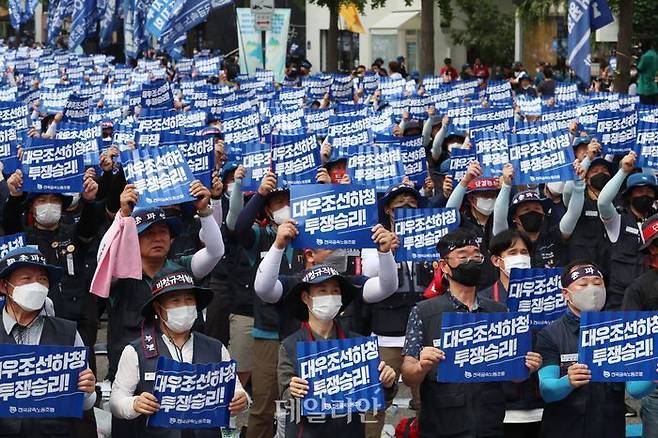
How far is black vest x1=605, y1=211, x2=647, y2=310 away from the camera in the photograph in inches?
416

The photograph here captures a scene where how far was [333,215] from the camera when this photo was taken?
8383 mm

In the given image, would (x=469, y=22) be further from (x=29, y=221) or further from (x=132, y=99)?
(x=29, y=221)

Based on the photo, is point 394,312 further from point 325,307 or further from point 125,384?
point 125,384

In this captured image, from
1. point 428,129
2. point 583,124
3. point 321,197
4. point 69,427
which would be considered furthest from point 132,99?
point 69,427

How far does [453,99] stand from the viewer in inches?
834

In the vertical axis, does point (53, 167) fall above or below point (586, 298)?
above

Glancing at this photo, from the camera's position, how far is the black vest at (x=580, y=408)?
7.12 metres

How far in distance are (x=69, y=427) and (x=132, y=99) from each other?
16.2 meters

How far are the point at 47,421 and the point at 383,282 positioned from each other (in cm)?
212

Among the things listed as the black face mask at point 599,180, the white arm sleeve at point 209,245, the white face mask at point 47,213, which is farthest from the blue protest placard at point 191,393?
the black face mask at point 599,180

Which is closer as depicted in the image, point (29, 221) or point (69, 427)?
point (69, 427)

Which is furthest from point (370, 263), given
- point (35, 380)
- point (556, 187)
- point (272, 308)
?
point (556, 187)

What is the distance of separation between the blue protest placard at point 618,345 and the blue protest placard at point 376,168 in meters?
5.07

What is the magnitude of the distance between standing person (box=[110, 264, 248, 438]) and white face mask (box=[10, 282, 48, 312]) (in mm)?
551
